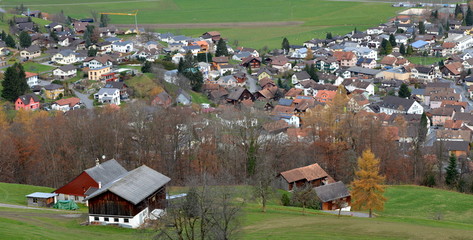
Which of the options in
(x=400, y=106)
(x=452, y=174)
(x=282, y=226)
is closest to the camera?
(x=282, y=226)

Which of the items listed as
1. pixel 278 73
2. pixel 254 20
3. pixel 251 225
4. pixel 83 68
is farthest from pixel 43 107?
pixel 254 20

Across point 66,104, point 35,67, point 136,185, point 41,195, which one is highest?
point 136,185

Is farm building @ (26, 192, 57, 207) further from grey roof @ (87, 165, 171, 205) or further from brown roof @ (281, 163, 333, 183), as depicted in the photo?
brown roof @ (281, 163, 333, 183)

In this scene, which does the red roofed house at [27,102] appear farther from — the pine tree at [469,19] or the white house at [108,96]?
the pine tree at [469,19]

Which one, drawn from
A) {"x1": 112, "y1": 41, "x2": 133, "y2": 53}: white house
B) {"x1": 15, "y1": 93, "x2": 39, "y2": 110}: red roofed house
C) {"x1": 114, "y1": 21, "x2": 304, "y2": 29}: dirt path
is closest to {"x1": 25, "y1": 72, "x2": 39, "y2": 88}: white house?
{"x1": 15, "y1": 93, "x2": 39, "y2": 110}: red roofed house

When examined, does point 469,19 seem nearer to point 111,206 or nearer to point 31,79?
point 31,79

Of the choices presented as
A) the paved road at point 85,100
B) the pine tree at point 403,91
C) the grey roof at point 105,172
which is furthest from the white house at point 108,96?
the pine tree at point 403,91

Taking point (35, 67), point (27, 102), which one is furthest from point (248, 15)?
point (27, 102)
